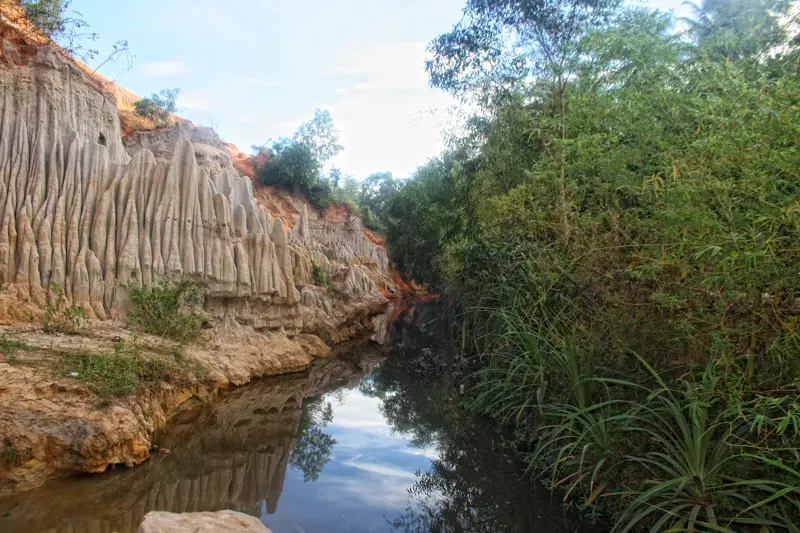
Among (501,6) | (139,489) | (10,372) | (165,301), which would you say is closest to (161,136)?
(165,301)

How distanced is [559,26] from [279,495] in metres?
10.2

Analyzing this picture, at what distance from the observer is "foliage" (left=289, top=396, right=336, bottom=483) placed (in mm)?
8062

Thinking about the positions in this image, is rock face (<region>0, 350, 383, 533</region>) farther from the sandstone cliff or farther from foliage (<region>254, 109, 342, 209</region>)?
foliage (<region>254, 109, 342, 209</region>)

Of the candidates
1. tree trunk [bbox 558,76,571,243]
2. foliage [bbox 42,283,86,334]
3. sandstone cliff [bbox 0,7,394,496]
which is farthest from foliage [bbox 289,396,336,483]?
tree trunk [bbox 558,76,571,243]

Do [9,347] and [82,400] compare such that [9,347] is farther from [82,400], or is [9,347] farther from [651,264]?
[651,264]

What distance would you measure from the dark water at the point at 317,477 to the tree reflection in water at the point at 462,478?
0.07ft

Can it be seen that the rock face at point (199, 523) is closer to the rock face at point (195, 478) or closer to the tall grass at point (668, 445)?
the rock face at point (195, 478)

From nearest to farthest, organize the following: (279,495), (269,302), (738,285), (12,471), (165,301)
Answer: (738,285), (12,471), (279,495), (165,301), (269,302)

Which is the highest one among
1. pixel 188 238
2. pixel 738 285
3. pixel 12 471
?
pixel 188 238

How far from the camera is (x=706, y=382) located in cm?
447

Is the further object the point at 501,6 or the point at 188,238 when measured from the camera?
the point at 188,238

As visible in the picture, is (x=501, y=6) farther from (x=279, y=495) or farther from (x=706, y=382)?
(x=279, y=495)

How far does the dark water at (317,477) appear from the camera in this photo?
19.7ft

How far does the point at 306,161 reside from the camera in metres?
42.0
